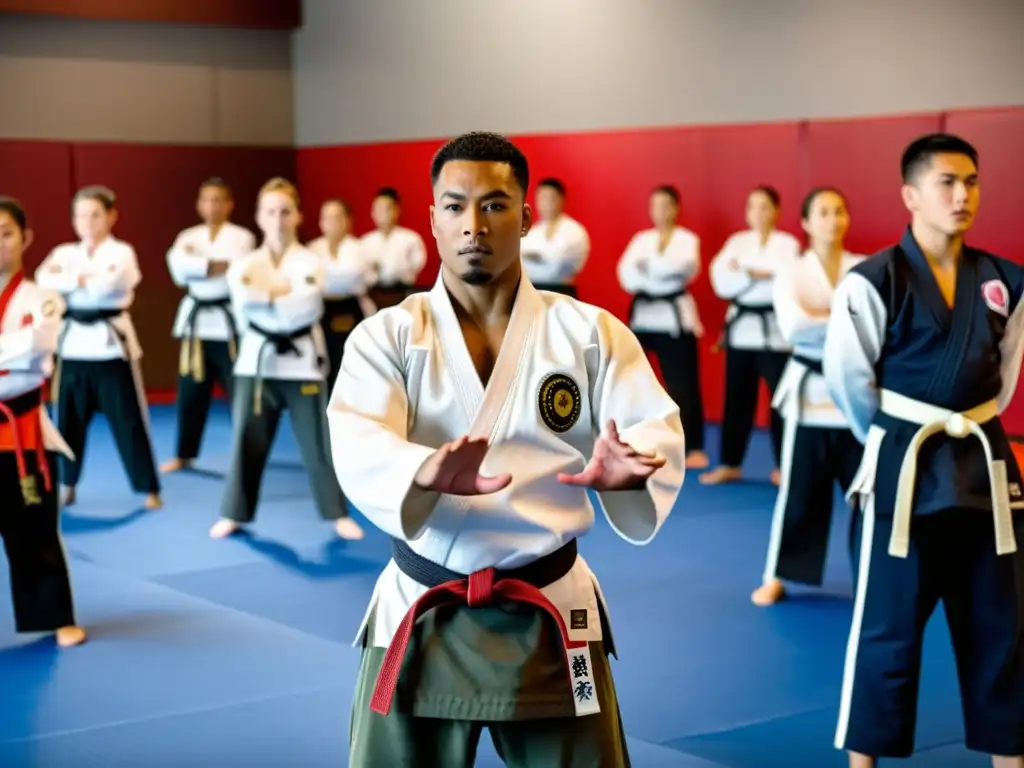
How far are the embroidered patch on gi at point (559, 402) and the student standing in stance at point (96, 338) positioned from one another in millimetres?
4670

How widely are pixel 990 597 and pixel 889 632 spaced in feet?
0.74

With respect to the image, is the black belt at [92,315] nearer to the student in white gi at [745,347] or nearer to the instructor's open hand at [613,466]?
the student in white gi at [745,347]

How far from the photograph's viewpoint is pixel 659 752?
3.53 meters

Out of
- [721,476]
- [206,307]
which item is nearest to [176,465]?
[206,307]

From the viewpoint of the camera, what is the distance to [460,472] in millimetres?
1911

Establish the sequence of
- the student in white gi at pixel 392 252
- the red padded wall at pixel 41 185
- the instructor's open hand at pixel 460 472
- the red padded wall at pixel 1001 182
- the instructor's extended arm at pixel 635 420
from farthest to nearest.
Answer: the red padded wall at pixel 41 185
the student in white gi at pixel 392 252
the red padded wall at pixel 1001 182
the instructor's extended arm at pixel 635 420
the instructor's open hand at pixel 460 472

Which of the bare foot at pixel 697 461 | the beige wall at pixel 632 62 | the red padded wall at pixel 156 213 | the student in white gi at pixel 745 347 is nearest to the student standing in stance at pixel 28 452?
the student in white gi at pixel 745 347

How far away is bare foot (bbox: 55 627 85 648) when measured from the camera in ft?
15.0

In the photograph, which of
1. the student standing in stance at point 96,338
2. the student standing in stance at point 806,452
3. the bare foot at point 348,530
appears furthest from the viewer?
the student standing in stance at point 96,338

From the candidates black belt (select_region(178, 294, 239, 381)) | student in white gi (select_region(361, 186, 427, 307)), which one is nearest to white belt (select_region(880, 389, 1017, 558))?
black belt (select_region(178, 294, 239, 381))

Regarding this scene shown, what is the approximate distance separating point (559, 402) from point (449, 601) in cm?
34

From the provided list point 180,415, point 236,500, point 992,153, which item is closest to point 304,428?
point 236,500

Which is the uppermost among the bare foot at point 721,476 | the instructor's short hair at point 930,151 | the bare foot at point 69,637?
the instructor's short hair at point 930,151

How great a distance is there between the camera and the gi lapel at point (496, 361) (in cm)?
210
